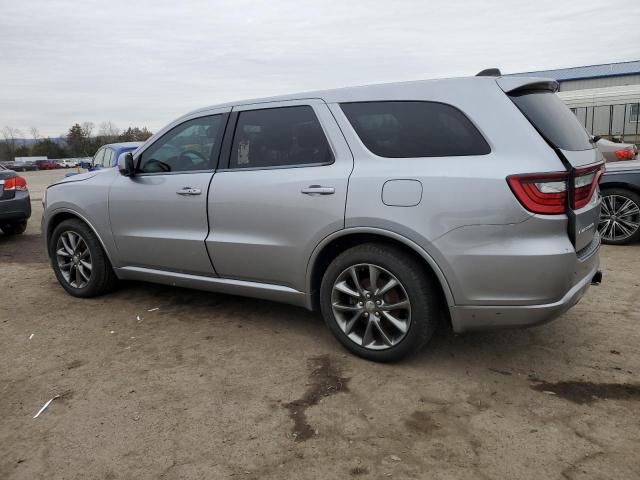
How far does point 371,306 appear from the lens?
10.8 ft

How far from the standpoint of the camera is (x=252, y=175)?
3766 mm

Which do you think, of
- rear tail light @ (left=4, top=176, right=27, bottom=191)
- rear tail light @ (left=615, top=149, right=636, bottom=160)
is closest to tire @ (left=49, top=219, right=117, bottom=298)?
rear tail light @ (left=4, top=176, right=27, bottom=191)

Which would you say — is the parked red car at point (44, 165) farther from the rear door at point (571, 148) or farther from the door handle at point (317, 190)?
the rear door at point (571, 148)

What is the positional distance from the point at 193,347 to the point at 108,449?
126 centimetres

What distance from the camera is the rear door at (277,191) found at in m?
3.40

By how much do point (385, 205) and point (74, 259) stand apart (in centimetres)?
335

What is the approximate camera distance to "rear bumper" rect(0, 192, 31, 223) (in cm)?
806

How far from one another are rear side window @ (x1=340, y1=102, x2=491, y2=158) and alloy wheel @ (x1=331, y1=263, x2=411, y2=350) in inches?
30.2

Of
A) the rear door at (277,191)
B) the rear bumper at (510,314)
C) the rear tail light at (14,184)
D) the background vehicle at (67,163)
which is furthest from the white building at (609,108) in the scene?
the background vehicle at (67,163)

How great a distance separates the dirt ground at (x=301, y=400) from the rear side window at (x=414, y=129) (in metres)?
1.39

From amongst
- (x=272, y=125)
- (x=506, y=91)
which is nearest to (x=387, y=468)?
(x=506, y=91)

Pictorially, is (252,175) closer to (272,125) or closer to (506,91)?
(272,125)

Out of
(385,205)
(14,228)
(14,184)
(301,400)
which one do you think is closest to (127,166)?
(385,205)

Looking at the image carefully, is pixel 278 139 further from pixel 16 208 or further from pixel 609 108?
pixel 609 108
